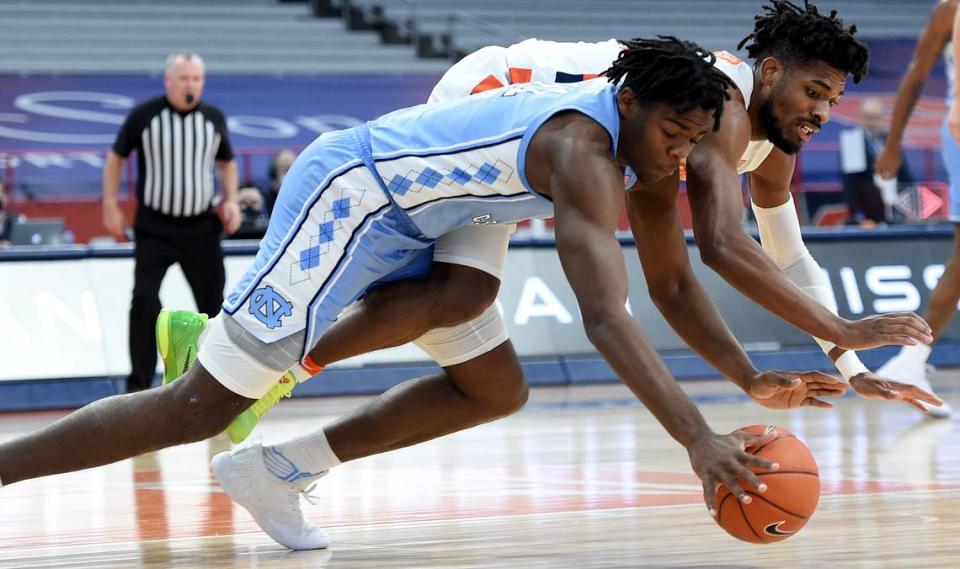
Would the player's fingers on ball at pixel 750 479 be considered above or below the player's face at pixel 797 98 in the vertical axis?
below

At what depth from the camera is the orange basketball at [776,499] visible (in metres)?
3.21

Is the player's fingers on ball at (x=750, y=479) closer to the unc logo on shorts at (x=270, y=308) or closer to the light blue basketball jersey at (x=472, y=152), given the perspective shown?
the light blue basketball jersey at (x=472, y=152)

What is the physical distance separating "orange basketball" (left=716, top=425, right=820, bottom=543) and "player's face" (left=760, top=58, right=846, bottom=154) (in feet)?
3.34

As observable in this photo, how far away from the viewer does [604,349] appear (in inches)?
127

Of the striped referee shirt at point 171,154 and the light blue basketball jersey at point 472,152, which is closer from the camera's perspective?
the light blue basketball jersey at point 472,152

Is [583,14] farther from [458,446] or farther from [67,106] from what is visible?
[458,446]

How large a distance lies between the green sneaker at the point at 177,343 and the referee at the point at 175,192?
158 inches

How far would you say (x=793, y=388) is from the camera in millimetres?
3594

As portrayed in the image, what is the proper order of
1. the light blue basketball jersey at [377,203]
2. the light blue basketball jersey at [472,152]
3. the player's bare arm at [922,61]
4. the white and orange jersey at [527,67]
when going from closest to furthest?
the light blue basketball jersey at [472,152] < the light blue basketball jersey at [377,203] < the white and orange jersey at [527,67] < the player's bare arm at [922,61]

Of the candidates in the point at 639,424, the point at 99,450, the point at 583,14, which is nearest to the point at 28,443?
the point at 99,450

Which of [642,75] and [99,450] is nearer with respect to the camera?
[642,75]

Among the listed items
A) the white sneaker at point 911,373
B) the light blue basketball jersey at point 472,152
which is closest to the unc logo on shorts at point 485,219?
the light blue basketball jersey at point 472,152

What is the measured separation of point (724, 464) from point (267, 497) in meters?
1.53

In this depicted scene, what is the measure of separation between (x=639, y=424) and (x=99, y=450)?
421 centimetres
